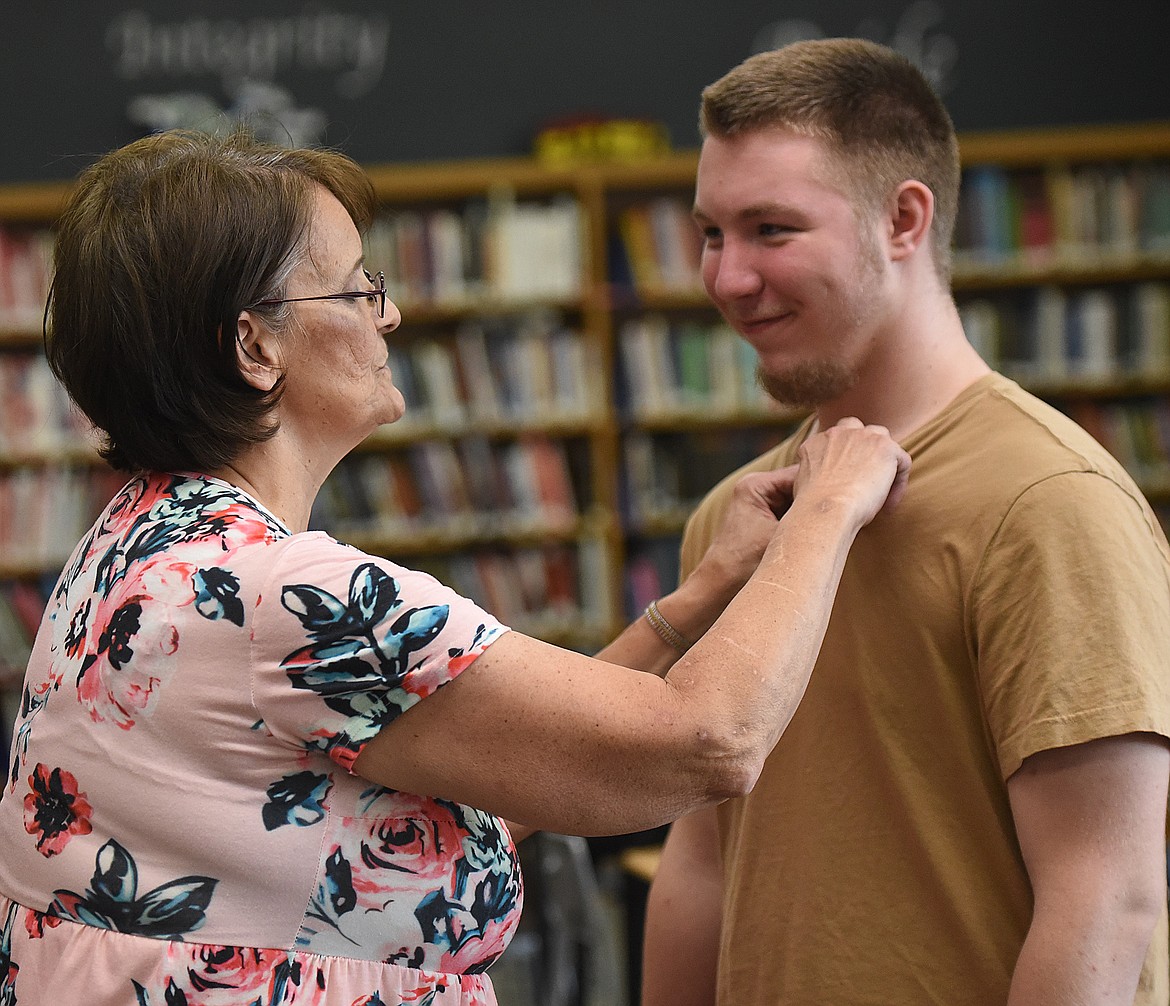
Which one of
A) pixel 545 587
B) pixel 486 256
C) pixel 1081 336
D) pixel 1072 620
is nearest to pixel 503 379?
pixel 486 256

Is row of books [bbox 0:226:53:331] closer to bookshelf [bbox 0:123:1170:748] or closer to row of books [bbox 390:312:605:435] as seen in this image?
bookshelf [bbox 0:123:1170:748]

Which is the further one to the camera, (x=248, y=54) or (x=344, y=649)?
(x=248, y=54)

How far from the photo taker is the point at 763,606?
1106mm

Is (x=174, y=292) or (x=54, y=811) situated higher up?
(x=174, y=292)

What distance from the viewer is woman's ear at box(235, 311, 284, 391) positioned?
114cm

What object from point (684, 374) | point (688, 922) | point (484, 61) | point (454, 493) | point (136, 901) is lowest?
point (454, 493)

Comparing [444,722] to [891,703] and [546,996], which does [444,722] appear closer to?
[891,703]

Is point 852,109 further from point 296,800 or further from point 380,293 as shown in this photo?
point 296,800

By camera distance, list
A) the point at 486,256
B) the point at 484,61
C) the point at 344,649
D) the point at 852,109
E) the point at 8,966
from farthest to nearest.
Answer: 1. the point at 484,61
2. the point at 486,256
3. the point at 852,109
4. the point at 8,966
5. the point at 344,649

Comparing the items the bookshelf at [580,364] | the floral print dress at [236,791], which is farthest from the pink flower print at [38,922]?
the bookshelf at [580,364]

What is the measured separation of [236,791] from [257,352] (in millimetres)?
388

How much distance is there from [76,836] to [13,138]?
183 inches

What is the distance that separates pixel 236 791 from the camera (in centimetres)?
102

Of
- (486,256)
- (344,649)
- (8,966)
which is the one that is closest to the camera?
(344,649)
